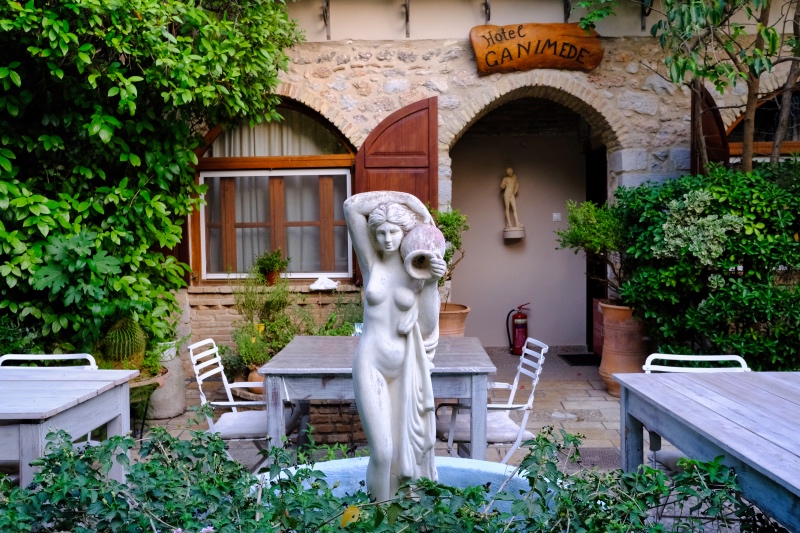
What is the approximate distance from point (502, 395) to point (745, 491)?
400cm

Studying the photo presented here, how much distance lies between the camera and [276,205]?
6777 mm

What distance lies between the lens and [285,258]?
6.76 m

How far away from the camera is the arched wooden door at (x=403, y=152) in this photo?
250 inches

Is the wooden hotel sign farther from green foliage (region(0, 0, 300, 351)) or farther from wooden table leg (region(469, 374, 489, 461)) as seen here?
wooden table leg (region(469, 374, 489, 461))

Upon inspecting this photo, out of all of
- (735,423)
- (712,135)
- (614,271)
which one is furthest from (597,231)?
(735,423)

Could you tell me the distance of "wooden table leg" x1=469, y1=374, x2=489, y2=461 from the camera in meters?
3.25

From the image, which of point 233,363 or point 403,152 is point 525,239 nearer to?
point 403,152

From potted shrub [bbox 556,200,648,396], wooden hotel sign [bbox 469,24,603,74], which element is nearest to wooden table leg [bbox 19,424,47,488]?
potted shrub [bbox 556,200,648,396]

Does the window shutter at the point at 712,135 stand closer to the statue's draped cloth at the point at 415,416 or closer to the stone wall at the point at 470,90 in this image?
the stone wall at the point at 470,90

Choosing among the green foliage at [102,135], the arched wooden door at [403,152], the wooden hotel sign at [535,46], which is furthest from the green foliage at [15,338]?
the wooden hotel sign at [535,46]

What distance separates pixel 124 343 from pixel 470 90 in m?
3.87

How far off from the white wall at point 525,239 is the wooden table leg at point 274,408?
16.6ft

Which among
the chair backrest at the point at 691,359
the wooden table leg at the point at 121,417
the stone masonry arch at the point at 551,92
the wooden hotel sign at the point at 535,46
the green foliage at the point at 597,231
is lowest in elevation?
the wooden table leg at the point at 121,417

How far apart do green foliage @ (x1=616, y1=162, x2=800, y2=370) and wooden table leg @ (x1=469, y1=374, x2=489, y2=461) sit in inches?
106
